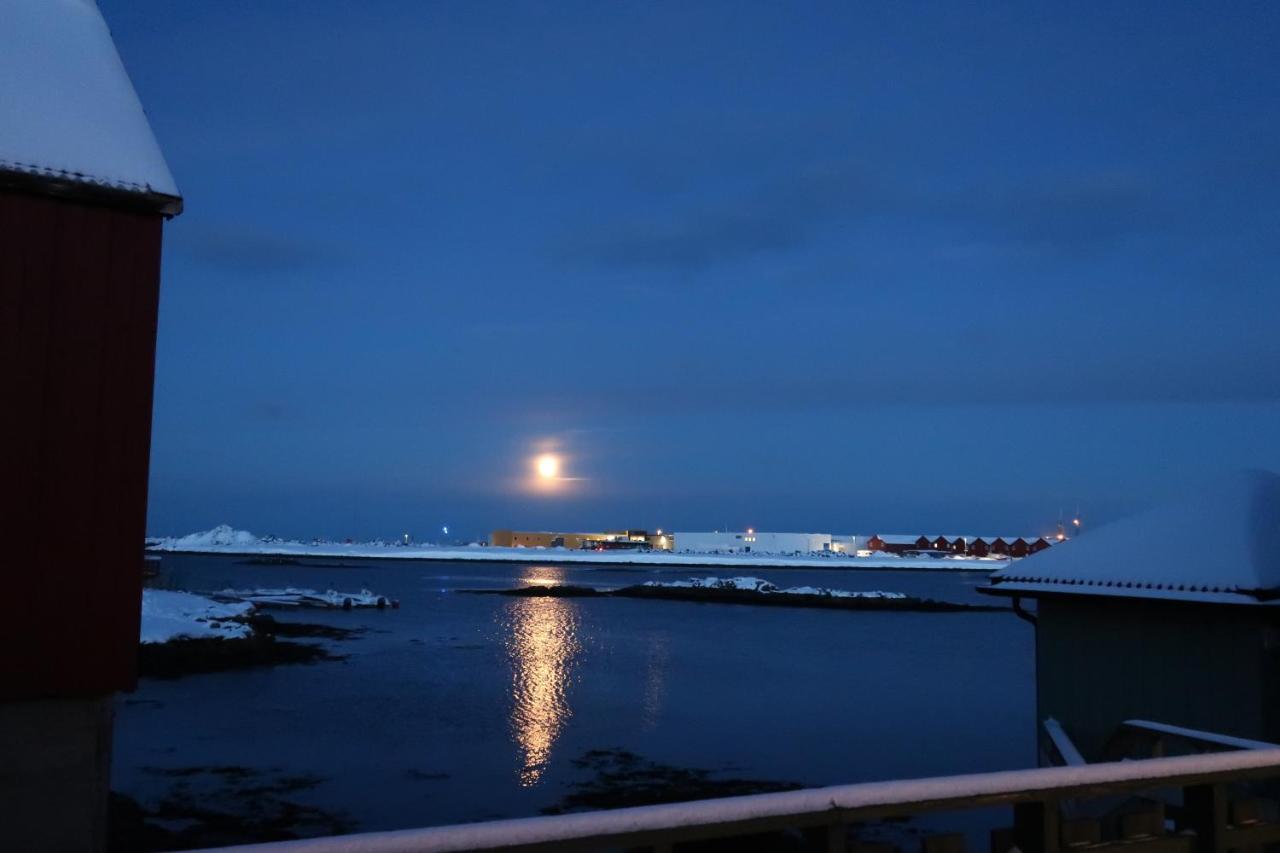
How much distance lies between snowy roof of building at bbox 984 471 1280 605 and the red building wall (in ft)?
32.6

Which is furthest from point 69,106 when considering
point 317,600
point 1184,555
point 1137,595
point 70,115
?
point 317,600

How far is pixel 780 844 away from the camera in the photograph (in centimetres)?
1639

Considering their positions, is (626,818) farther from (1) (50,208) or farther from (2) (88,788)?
(1) (50,208)

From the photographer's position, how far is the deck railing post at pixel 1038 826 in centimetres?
433

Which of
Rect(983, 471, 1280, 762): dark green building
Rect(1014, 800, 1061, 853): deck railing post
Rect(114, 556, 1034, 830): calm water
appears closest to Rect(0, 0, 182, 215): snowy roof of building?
Rect(1014, 800, 1061, 853): deck railing post

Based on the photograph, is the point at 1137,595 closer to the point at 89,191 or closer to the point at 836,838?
the point at 836,838

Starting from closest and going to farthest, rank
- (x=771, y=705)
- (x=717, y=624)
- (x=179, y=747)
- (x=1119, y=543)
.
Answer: (x=1119, y=543) < (x=179, y=747) < (x=771, y=705) < (x=717, y=624)

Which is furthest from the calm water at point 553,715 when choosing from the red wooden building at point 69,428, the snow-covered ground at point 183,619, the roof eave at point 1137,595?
the red wooden building at point 69,428

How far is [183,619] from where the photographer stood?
45906 millimetres

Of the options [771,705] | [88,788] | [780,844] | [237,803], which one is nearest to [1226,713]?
[780,844]

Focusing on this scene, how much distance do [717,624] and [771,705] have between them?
127ft

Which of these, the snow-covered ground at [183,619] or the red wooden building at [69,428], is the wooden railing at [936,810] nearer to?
the red wooden building at [69,428]

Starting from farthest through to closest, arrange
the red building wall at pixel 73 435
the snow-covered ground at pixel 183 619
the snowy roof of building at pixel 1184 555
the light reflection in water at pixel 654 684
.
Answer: the snow-covered ground at pixel 183 619
the light reflection in water at pixel 654 684
the snowy roof of building at pixel 1184 555
the red building wall at pixel 73 435

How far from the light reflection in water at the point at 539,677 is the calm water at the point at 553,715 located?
13 centimetres
